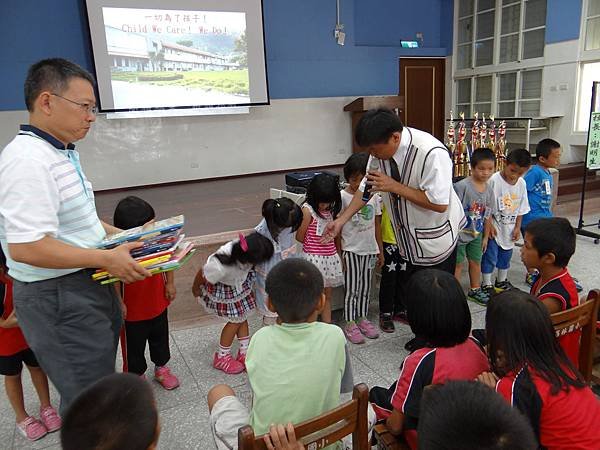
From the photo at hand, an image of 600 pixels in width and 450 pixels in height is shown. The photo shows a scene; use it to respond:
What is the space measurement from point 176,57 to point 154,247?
19.1ft

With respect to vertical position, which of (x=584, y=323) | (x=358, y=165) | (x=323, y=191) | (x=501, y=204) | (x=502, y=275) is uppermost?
(x=358, y=165)

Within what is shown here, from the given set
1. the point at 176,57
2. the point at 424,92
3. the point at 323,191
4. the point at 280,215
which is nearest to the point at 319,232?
the point at 323,191

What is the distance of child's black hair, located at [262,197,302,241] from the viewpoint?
2033 mm

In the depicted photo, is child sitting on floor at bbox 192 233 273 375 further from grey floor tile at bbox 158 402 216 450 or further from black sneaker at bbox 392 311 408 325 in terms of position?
black sneaker at bbox 392 311 408 325

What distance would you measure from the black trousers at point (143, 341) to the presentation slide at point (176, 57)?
482 cm

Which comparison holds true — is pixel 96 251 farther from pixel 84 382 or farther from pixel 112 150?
pixel 112 150

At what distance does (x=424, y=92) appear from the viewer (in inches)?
339

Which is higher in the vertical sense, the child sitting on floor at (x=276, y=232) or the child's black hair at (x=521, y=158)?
the child's black hair at (x=521, y=158)

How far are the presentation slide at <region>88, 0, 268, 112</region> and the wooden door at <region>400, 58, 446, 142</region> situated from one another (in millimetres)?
3007

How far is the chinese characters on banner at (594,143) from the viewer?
3.88 meters

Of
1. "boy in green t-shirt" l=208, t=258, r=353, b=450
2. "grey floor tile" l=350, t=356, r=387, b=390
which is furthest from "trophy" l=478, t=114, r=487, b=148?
"boy in green t-shirt" l=208, t=258, r=353, b=450

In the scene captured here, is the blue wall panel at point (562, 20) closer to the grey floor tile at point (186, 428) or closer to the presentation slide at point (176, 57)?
the presentation slide at point (176, 57)

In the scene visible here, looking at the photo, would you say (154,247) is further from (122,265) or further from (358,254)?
(358,254)

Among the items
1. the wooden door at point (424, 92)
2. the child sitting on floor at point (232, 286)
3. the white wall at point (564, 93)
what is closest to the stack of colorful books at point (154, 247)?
the child sitting on floor at point (232, 286)
